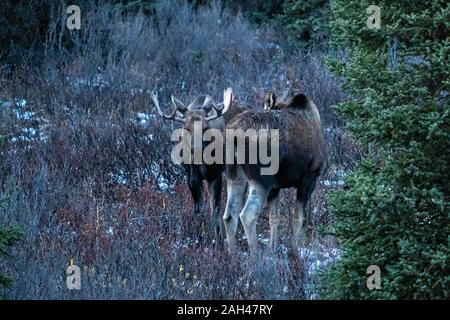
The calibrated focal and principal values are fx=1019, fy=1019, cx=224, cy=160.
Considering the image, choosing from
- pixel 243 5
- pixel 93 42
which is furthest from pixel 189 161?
pixel 243 5

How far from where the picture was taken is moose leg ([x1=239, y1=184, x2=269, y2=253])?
9.15 m

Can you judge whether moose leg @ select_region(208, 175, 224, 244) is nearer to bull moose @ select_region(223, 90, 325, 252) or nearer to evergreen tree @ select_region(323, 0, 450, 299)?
bull moose @ select_region(223, 90, 325, 252)

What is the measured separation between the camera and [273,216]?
9.62 m

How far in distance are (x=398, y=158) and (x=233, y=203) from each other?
3.00 m

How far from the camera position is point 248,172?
913 centimetres

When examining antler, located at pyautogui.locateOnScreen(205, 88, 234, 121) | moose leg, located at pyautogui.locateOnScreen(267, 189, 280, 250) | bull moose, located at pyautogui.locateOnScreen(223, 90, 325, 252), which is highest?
antler, located at pyautogui.locateOnScreen(205, 88, 234, 121)

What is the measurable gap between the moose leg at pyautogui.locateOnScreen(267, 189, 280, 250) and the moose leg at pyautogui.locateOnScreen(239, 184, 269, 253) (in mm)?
261

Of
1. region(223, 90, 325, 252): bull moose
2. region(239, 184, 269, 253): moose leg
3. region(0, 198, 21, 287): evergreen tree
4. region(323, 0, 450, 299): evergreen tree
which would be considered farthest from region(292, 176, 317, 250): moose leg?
region(0, 198, 21, 287): evergreen tree

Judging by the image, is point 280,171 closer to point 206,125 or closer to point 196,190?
point 206,125

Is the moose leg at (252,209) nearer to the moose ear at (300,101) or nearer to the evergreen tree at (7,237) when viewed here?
the moose ear at (300,101)

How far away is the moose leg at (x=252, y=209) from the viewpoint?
9.15m

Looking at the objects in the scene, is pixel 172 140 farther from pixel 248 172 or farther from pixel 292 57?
pixel 292 57

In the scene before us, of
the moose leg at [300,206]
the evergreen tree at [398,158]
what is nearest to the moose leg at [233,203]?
the moose leg at [300,206]

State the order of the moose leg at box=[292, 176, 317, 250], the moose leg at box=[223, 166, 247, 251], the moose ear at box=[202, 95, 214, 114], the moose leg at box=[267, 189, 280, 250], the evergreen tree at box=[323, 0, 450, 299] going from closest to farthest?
the evergreen tree at box=[323, 0, 450, 299], the moose leg at box=[223, 166, 247, 251], the moose leg at box=[267, 189, 280, 250], the moose leg at box=[292, 176, 317, 250], the moose ear at box=[202, 95, 214, 114]
